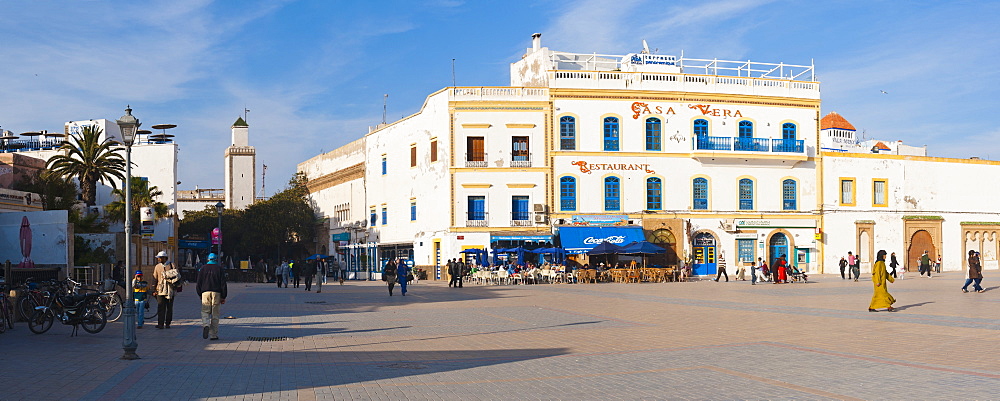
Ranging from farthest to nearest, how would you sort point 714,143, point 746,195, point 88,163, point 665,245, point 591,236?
point 746,195 < point 714,143 < point 665,245 < point 591,236 < point 88,163

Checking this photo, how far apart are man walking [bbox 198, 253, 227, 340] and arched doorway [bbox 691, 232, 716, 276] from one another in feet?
123

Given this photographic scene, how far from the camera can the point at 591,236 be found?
47.5m

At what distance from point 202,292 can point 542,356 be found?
21.8 feet

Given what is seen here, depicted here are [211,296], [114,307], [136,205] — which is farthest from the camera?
[136,205]

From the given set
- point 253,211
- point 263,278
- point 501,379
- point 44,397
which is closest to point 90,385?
point 44,397

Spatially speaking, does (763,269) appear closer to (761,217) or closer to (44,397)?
(761,217)

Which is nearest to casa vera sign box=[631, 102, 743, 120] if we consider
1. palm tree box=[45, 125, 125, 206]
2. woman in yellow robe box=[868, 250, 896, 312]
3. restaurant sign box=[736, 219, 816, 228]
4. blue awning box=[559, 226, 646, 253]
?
restaurant sign box=[736, 219, 816, 228]

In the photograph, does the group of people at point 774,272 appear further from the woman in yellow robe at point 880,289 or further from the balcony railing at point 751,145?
the woman in yellow robe at point 880,289

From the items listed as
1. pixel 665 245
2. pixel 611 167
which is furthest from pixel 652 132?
pixel 665 245

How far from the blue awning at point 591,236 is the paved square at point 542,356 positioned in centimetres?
2372

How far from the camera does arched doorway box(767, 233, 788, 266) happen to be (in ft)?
170

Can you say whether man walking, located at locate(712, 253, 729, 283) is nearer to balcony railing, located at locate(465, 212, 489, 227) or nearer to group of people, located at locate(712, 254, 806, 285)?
group of people, located at locate(712, 254, 806, 285)

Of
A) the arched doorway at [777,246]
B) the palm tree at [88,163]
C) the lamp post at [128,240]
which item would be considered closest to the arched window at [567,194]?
the arched doorway at [777,246]

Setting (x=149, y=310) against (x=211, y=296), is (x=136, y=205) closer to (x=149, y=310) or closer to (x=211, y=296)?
(x=149, y=310)
